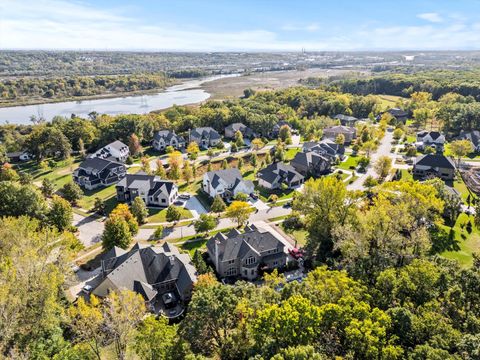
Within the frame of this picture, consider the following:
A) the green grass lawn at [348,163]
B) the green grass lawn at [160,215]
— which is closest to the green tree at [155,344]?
the green grass lawn at [160,215]

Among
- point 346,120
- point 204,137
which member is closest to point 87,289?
point 204,137

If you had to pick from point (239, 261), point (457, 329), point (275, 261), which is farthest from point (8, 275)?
point (457, 329)

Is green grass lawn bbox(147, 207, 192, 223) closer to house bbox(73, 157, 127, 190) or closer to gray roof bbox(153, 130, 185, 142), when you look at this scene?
house bbox(73, 157, 127, 190)

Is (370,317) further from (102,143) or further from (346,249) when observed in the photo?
(102,143)

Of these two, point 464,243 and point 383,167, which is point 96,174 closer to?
point 383,167

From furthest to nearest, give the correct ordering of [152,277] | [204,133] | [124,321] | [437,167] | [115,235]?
1. [204,133]
2. [437,167]
3. [115,235]
4. [152,277]
5. [124,321]

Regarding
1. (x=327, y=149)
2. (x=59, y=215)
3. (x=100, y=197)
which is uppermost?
(x=327, y=149)

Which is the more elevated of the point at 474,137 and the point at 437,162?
the point at 474,137
